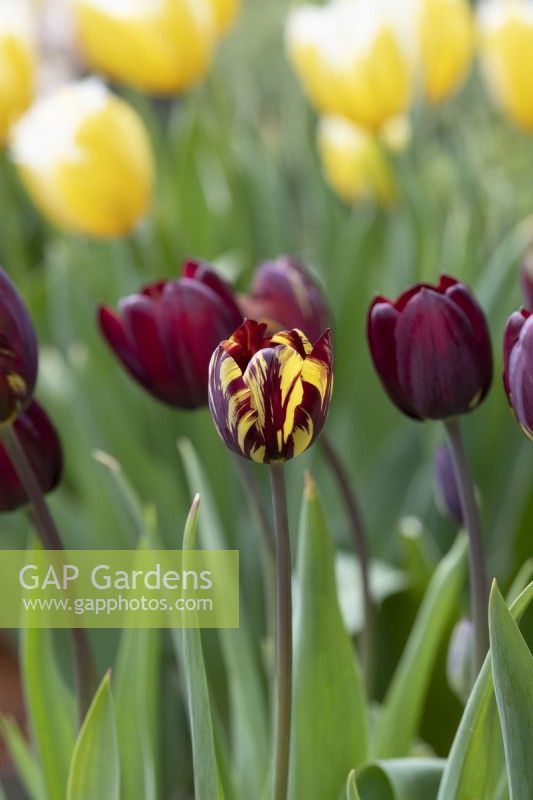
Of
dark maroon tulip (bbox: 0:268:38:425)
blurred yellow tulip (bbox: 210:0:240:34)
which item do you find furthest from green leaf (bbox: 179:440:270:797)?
blurred yellow tulip (bbox: 210:0:240:34)

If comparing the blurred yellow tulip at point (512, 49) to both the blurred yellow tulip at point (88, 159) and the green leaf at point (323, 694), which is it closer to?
the blurred yellow tulip at point (88, 159)

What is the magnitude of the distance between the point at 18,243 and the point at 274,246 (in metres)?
0.30

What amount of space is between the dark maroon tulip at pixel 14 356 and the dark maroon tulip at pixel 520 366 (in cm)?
15

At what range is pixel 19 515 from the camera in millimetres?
795

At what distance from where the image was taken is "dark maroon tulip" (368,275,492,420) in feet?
1.17

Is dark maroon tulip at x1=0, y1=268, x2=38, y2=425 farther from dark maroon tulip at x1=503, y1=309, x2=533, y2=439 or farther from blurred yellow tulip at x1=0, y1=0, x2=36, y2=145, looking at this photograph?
blurred yellow tulip at x1=0, y1=0, x2=36, y2=145

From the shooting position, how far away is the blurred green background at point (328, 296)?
726mm

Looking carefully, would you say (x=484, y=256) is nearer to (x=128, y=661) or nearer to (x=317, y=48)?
(x=317, y=48)

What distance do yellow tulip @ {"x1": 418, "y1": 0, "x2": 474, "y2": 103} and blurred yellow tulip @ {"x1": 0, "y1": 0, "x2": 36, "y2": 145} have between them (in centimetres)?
36

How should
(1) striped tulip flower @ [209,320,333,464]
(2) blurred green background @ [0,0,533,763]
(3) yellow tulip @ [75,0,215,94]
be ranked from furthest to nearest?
(3) yellow tulip @ [75,0,215,94] → (2) blurred green background @ [0,0,533,763] → (1) striped tulip flower @ [209,320,333,464]

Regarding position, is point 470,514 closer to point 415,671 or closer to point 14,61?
point 415,671

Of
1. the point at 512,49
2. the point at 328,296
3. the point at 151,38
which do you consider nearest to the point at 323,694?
the point at 328,296

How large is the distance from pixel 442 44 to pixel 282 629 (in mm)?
766

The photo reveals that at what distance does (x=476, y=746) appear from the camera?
1.16ft
